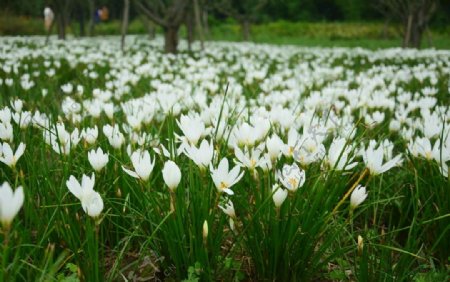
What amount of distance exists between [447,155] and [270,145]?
0.73 metres

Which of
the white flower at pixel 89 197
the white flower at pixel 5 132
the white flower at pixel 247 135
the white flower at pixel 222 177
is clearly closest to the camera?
the white flower at pixel 89 197

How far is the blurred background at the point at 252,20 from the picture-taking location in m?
14.3

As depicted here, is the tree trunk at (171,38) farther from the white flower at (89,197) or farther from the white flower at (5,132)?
the white flower at (89,197)

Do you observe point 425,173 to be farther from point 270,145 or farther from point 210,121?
point 210,121

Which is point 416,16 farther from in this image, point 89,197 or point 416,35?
point 89,197

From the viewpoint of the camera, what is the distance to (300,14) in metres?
54.4

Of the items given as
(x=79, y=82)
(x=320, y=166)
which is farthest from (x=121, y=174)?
(x=79, y=82)

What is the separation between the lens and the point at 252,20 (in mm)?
31812

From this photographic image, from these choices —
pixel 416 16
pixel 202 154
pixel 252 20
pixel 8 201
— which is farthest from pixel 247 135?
pixel 252 20

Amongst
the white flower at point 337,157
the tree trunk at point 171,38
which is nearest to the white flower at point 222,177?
the white flower at point 337,157

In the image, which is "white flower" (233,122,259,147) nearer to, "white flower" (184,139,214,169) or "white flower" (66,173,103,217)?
"white flower" (184,139,214,169)

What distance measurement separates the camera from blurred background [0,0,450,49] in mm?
14320

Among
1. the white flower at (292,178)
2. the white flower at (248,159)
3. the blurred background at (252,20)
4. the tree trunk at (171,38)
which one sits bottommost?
the white flower at (292,178)

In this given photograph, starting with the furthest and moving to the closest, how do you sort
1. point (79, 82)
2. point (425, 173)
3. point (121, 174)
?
1. point (79, 82)
2. point (425, 173)
3. point (121, 174)
